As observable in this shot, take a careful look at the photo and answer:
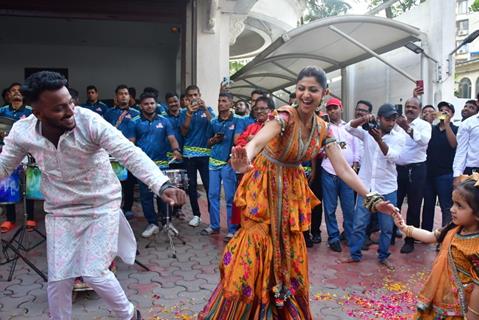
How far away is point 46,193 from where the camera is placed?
9.61 feet

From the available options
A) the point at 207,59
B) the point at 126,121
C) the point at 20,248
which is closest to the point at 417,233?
the point at 20,248

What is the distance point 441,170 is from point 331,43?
6.59m

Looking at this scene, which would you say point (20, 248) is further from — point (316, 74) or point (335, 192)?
point (316, 74)

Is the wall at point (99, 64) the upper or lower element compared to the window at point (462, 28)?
lower

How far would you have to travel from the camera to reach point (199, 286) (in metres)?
4.48

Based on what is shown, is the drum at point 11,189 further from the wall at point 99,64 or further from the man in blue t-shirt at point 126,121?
the wall at point 99,64

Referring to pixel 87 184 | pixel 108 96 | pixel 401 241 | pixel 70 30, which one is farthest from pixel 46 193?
pixel 108 96

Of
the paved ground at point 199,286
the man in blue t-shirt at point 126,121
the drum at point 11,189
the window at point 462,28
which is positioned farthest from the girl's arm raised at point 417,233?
the window at point 462,28

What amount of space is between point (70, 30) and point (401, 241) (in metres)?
10.5

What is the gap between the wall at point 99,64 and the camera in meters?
13.7

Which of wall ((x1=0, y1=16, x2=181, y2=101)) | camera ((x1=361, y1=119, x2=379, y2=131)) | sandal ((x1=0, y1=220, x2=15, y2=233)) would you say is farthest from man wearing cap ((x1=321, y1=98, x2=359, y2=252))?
wall ((x1=0, y1=16, x2=181, y2=101))

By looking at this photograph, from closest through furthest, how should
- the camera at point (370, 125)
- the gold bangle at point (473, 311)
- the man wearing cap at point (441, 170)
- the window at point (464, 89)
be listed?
1. the gold bangle at point (473, 311)
2. the camera at point (370, 125)
3. the man wearing cap at point (441, 170)
4. the window at point (464, 89)

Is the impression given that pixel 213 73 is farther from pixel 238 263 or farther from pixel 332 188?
pixel 238 263

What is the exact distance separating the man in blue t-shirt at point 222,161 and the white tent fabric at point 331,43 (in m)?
3.88
